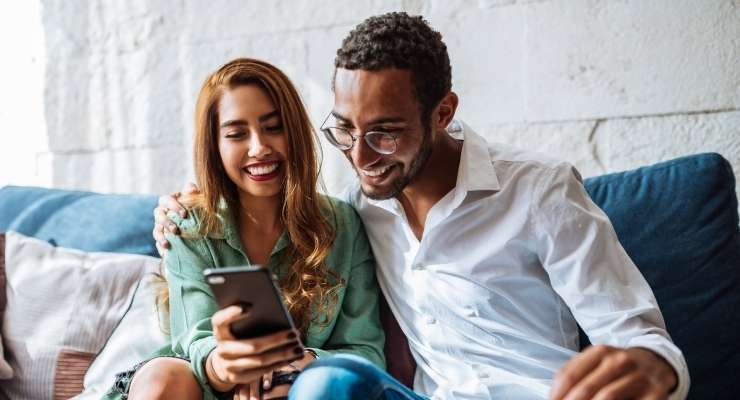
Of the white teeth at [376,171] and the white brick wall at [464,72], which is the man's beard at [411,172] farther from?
the white brick wall at [464,72]

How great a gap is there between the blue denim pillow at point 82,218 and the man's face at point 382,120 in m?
0.75

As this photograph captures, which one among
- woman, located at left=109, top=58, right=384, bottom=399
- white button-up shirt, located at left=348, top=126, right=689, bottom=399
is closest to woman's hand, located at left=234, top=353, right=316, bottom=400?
woman, located at left=109, top=58, right=384, bottom=399

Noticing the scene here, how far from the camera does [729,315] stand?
1.55m

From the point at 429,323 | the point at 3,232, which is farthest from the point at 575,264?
the point at 3,232

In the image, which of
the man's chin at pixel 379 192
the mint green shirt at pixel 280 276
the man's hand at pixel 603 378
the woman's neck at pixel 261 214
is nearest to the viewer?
the man's hand at pixel 603 378

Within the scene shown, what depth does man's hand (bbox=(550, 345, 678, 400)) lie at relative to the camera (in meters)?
1.05

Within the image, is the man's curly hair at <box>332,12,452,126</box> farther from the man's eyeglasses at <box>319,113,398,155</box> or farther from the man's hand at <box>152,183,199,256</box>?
the man's hand at <box>152,183,199,256</box>

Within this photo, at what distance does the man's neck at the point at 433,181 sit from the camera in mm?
1544

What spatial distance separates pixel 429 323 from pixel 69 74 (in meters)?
1.62

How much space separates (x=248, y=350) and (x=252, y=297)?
11 cm

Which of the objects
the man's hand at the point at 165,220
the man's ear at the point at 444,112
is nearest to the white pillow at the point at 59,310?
the man's hand at the point at 165,220

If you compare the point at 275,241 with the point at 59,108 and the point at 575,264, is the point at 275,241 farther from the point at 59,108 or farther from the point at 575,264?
the point at 59,108

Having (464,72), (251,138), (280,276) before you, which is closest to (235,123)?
(251,138)

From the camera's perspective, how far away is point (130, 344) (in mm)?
1796
